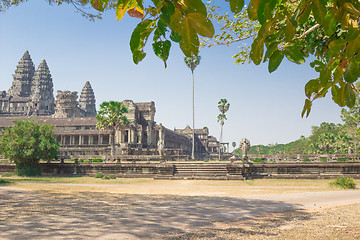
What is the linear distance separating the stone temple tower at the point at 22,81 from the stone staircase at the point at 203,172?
103 meters

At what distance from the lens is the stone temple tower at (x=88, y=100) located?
114062 millimetres

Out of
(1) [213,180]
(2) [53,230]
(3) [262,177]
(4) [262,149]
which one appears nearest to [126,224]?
(2) [53,230]

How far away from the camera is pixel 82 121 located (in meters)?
64.0

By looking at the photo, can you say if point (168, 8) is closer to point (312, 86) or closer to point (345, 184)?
point (312, 86)

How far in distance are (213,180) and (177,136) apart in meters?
56.1

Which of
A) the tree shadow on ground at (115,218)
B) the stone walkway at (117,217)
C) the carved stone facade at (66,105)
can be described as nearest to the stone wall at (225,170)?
the stone walkway at (117,217)

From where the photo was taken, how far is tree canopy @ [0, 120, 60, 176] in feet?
84.4

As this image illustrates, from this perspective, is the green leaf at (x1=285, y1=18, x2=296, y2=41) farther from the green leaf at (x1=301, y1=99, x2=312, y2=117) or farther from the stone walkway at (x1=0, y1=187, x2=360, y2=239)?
the stone walkway at (x1=0, y1=187, x2=360, y2=239)

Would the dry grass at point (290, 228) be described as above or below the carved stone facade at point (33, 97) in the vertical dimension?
below

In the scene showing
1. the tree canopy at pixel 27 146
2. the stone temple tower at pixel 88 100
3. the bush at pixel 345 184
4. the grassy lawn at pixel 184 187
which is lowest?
the grassy lawn at pixel 184 187

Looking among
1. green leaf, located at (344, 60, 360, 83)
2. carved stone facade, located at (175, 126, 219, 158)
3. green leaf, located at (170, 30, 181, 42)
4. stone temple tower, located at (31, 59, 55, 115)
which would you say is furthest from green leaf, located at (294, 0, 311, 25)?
stone temple tower, located at (31, 59, 55, 115)

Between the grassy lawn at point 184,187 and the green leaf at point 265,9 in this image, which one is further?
the grassy lawn at point 184,187

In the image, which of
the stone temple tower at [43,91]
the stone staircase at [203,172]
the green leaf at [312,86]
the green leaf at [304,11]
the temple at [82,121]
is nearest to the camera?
the green leaf at [304,11]

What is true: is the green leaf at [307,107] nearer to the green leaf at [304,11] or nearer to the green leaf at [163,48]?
the green leaf at [304,11]
